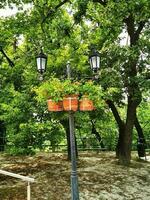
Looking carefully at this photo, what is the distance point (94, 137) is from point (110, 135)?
1263 millimetres

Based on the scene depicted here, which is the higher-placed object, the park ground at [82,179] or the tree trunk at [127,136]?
the tree trunk at [127,136]

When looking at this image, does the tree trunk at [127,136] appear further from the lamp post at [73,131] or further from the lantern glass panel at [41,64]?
the lantern glass panel at [41,64]

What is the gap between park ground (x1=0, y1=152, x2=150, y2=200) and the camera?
1233cm

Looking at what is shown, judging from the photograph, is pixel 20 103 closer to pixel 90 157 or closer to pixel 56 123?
pixel 56 123

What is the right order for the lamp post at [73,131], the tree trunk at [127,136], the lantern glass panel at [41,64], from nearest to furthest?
the lamp post at [73,131]
the lantern glass panel at [41,64]
the tree trunk at [127,136]

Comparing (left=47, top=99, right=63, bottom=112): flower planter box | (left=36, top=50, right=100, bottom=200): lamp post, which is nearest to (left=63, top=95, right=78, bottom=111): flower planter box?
(left=47, top=99, right=63, bottom=112): flower planter box

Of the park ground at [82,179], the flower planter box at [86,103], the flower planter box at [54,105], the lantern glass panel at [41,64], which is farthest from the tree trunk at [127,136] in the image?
the flower planter box at [54,105]

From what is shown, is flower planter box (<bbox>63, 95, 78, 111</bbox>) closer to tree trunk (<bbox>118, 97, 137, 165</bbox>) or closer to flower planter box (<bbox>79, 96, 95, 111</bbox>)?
flower planter box (<bbox>79, 96, 95, 111</bbox>)

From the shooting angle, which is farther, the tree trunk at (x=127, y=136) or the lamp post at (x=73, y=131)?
the tree trunk at (x=127, y=136)

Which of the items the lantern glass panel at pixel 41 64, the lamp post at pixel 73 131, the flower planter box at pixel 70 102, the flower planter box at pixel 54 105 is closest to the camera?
the flower planter box at pixel 70 102

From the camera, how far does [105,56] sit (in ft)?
51.4

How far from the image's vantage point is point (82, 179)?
14.1 metres

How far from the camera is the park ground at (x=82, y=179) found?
12.3 metres

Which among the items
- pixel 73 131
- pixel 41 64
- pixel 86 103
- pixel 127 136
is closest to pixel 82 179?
pixel 127 136
